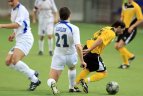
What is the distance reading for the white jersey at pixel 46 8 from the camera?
20.9m

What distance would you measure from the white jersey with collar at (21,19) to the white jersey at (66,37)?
106cm

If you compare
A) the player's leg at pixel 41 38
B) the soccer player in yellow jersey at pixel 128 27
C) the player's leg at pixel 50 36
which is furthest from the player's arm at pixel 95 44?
the player's leg at pixel 41 38

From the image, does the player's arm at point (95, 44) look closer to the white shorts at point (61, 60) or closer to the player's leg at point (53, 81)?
the white shorts at point (61, 60)

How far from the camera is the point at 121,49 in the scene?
57.9 ft

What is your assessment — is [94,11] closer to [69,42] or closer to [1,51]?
[1,51]

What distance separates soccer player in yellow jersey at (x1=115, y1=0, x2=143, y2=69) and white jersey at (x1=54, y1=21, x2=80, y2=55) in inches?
218

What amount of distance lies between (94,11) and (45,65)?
20.4 m

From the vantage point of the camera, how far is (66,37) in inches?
477

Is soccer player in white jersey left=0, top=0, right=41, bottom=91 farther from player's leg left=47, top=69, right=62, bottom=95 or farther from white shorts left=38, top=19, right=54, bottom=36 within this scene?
white shorts left=38, top=19, right=54, bottom=36

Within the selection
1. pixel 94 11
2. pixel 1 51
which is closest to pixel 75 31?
pixel 1 51

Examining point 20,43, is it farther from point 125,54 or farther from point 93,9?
point 93,9

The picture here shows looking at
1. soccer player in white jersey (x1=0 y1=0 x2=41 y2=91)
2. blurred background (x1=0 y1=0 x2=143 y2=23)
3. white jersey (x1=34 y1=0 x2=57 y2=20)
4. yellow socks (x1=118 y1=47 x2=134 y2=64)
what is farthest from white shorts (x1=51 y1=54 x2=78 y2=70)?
blurred background (x1=0 y1=0 x2=143 y2=23)

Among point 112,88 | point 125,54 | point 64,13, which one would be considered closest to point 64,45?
point 64,13

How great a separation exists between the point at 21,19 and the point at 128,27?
225 inches
